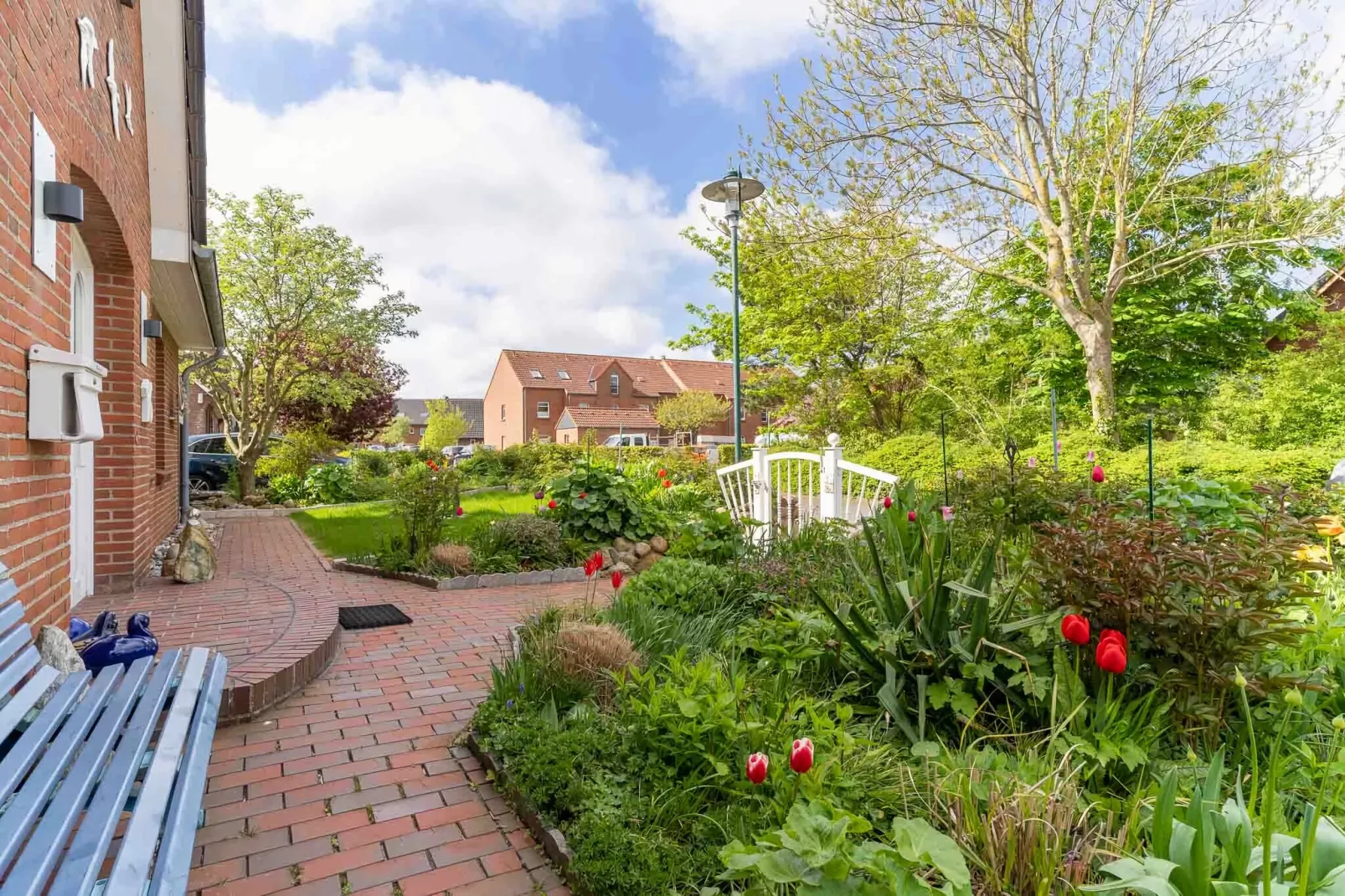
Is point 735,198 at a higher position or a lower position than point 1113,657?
higher

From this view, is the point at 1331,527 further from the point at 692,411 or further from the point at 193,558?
the point at 692,411

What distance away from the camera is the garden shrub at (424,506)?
7035 mm

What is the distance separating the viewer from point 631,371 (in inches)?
1690

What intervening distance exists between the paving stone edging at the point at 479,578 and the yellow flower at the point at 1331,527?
5273mm

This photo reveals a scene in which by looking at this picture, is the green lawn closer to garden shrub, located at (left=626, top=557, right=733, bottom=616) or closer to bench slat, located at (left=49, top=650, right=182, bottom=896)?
garden shrub, located at (left=626, top=557, right=733, bottom=616)

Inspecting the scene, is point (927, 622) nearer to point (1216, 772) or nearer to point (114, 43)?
point (1216, 772)

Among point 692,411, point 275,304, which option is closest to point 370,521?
point 275,304

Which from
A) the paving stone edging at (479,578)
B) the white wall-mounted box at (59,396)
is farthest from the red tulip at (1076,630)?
the paving stone edging at (479,578)

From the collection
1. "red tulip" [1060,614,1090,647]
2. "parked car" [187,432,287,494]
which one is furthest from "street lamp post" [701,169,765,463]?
"parked car" [187,432,287,494]

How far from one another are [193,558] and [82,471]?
0.96m

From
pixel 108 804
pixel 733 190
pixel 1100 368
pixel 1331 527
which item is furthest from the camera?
pixel 1100 368

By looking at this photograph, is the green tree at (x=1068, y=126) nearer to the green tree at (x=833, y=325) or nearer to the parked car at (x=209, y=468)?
the green tree at (x=833, y=325)

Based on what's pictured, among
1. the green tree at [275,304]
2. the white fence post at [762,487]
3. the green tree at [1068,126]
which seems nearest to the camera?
the white fence post at [762,487]

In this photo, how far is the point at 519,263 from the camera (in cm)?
1639
